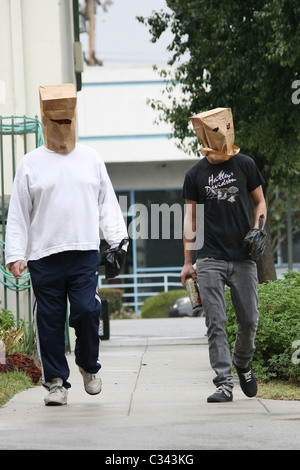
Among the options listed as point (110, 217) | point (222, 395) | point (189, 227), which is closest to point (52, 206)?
point (110, 217)

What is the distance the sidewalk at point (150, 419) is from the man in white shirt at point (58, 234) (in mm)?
420

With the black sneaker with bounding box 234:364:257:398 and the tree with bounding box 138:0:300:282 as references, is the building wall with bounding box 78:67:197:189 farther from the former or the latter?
the black sneaker with bounding box 234:364:257:398

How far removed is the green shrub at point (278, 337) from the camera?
24.8 ft

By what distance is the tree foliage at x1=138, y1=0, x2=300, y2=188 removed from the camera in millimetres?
12547

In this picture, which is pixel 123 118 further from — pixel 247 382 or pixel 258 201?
pixel 247 382

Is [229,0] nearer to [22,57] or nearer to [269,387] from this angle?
[22,57]

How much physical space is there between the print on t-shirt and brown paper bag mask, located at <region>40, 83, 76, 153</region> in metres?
1.00

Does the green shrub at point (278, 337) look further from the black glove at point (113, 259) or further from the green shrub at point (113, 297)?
the green shrub at point (113, 297)

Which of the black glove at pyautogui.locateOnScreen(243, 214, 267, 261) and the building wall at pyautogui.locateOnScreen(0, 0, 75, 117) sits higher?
the building wall at pyautogui.locateOnScreen(0, 0, 75, 117)

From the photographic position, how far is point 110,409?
609 centimetres

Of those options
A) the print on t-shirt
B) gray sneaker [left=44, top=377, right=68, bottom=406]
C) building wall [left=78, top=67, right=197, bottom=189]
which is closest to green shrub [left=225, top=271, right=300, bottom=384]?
the print on t-shirt

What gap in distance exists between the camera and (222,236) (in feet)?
20.9

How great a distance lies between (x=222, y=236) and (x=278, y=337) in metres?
1.63

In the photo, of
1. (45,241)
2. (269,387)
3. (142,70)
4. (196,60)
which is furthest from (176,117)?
(142,70)
